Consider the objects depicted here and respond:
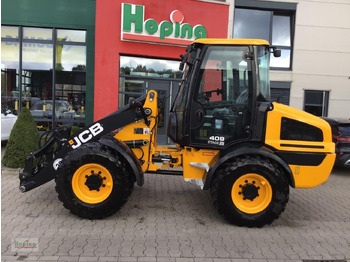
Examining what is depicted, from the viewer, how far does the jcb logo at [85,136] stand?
171 inches

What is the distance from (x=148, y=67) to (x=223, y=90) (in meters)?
6.50

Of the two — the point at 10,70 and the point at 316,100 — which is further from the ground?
the point at 10,70

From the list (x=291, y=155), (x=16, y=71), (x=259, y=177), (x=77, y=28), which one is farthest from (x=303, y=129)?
(x=16, y=71)

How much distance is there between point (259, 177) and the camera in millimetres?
3975

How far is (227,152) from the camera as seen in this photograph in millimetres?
4207

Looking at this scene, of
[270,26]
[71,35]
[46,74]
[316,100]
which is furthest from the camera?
[316,100]

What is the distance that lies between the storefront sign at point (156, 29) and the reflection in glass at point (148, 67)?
82 cm

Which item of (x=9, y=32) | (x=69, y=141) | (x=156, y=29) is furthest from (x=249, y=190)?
(x=9, y=32)

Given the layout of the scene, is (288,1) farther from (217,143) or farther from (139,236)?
(139,236)

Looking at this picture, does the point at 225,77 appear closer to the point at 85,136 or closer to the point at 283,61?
the point at 85,136

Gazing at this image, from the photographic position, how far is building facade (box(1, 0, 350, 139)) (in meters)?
9.46

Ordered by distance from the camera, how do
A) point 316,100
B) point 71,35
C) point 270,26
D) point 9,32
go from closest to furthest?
point 9,32
point 71,35
point 270,26
point 316,100

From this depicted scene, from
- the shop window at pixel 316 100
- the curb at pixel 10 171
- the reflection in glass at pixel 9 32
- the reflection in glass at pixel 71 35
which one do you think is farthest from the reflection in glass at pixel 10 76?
the shop window at pixel 316 100

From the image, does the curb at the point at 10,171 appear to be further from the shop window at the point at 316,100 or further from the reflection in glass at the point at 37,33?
the shop window at the point at 316,100
